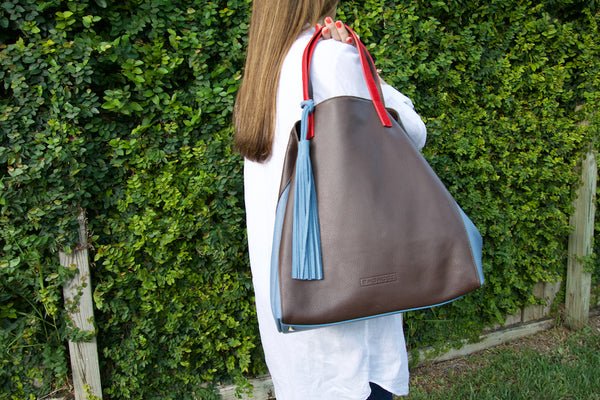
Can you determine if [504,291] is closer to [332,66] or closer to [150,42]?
[332,66]

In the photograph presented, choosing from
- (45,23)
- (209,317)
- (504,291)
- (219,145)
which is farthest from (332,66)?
(504,291)

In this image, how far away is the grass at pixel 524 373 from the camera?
2.67 meters

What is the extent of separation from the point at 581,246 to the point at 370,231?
3.20 metres

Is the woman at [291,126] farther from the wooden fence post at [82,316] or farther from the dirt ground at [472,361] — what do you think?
the dirt ground at [472,361]

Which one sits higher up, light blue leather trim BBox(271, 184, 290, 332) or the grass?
light blue leather trim BBox(271, 184, 290, 332)

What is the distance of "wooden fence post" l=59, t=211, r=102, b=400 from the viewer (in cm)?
205

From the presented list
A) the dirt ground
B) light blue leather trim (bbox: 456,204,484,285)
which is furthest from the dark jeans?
the dirt ground

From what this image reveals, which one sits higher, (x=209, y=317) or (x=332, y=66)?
(x=332, y=66)

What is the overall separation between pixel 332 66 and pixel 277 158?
32 cm

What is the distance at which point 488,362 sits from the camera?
119 inches

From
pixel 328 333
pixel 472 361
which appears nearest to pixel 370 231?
pixel 328 333

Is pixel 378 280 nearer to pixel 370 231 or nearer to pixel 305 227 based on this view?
pixel 370 231

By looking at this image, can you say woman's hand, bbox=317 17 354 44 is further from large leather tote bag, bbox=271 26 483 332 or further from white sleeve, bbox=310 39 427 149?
large leather tote bag, bbox=271 26 483 332

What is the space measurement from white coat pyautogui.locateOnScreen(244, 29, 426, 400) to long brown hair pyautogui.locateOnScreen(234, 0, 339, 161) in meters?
0.03
